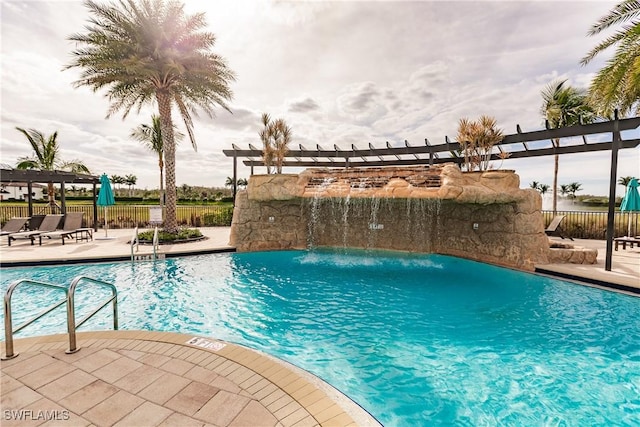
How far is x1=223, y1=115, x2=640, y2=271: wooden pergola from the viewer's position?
27.9 ft

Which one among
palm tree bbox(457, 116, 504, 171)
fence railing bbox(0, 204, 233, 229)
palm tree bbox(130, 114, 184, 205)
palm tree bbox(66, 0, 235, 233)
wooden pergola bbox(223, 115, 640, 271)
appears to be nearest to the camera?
wooden pergola bbox(223, 115, 640, 271)

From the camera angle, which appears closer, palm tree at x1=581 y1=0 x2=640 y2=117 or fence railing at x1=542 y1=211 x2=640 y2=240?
palm tree at x1=581 y1=0 x2=640 y2=117

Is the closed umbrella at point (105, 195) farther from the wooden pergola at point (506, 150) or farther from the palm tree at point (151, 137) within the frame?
the palm tree at point (151, 137)

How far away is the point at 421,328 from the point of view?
5469 millimetres

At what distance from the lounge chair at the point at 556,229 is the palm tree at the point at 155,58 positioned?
653 inches

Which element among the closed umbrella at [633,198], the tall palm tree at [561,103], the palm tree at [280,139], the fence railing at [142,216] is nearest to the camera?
the closed umbrella at [633,198]

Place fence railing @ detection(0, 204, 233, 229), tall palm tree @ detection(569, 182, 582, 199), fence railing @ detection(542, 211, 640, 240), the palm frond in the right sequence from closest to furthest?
1. the palm frond
2. fence railing @ detection(542, 211, 640, 240)
3. fence railing @ detection(0, 204, 233, 229)
4. tall palm tree @ detection(569, 182, 582, 199)

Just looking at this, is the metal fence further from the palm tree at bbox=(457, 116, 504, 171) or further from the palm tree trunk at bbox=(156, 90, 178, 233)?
the palm tree at bbox=(457, 116, 504, 171)

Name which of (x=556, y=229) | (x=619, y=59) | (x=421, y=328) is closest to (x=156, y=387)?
(x=421, y=328)

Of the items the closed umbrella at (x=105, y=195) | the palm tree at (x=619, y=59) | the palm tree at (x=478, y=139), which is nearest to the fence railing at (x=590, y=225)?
the palm tree at (x=478, y=139)

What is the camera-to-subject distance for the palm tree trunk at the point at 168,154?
44.6 ft

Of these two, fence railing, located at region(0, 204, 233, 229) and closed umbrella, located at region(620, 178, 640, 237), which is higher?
closed umbrella, located at region(620, 178, 640, 237)

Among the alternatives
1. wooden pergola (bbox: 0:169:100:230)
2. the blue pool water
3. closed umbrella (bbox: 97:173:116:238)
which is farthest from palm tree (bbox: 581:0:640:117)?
wooden pergola (bbox: 0:169:100:230)

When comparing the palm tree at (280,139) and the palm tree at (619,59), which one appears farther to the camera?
the palm tree at (280,139)
